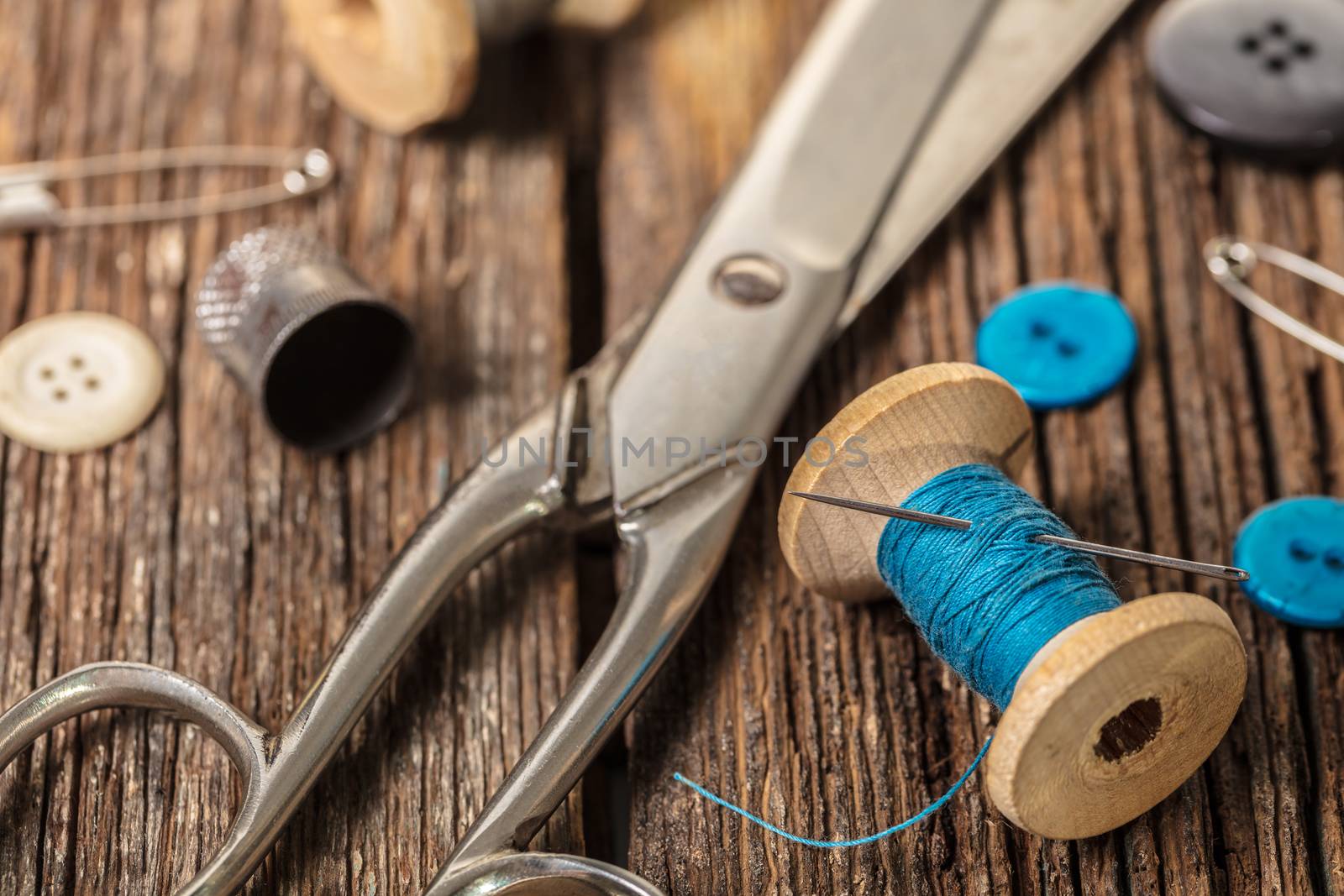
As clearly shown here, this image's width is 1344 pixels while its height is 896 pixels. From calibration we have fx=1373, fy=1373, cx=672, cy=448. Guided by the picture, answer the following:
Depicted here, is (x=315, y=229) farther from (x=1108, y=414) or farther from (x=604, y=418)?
(x=1108, y=414)

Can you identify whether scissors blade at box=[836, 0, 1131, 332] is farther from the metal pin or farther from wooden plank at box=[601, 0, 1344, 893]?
the metal pin

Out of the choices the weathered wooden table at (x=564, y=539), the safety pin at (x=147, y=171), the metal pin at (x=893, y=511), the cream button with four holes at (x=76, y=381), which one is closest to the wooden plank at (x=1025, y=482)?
the weathered wooden table at (x=564, y=539)

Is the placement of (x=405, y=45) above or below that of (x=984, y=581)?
above

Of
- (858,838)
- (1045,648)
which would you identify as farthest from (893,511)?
(858,838)

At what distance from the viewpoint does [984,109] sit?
161 centimetres

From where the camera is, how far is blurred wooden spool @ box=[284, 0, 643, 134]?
5.20 feet

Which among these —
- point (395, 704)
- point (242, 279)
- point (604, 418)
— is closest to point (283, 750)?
point (395, 704)

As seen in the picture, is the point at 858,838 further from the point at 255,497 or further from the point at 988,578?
the point at 255,497

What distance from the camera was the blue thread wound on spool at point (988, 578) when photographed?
1130mm

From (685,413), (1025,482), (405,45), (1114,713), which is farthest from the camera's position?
(405,45)

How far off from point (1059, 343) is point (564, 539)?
0.58 metres

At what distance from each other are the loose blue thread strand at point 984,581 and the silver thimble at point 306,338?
0.59 metres

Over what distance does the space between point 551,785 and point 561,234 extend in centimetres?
76

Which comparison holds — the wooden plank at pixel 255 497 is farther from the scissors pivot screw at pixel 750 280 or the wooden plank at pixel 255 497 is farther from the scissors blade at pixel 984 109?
the scissors blade at pixel 984 109
